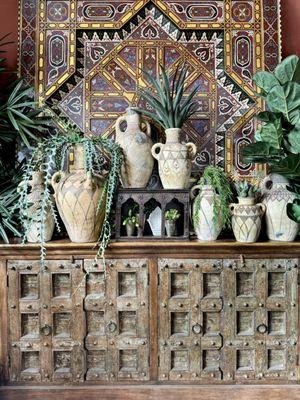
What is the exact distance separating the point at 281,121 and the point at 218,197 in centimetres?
54

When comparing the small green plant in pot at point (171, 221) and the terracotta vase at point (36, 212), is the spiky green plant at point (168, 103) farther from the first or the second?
the terracotta vase at point (36, 212)

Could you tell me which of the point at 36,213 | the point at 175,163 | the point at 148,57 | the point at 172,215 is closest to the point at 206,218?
the point at 172,215

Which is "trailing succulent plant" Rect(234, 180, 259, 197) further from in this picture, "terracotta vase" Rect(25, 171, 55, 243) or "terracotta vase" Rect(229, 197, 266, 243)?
"terracotta vase" Rect(25, 171, 55, 243)

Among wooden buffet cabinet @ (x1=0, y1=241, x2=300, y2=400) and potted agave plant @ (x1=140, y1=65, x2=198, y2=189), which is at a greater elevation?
potted agave plant @ (x1=140, y1=65, x2=198, y2=189)

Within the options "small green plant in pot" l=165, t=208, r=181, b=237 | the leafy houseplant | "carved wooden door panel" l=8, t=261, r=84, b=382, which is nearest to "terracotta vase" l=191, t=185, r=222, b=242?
"small green plant in pot" l=165, t=208, r=181, b=237

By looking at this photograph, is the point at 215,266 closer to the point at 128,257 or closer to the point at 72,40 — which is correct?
the point at 128,257

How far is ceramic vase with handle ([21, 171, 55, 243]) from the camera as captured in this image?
6.81ft

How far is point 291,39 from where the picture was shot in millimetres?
2541

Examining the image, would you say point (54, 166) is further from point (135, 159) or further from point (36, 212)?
point (135, 159)

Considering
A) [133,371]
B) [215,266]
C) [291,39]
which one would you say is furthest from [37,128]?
[291,39]

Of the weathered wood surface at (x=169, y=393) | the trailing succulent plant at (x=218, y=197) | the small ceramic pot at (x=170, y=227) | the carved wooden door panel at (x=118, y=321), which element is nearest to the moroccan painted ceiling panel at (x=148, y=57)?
the trailing succulent plant at (x=218, y=197)

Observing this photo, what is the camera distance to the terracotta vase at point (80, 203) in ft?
6.62

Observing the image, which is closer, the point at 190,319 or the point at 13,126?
the point at 190,319

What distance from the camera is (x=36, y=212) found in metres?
2.09
